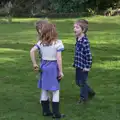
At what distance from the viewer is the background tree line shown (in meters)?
39.7

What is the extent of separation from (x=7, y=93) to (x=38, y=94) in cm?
58

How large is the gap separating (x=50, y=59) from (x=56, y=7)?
3427cm

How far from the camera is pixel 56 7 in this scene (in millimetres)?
39625

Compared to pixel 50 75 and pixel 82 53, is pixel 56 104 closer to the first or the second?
pixel 50 75

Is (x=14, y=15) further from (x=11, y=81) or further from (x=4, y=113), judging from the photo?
(x=4, y=113)

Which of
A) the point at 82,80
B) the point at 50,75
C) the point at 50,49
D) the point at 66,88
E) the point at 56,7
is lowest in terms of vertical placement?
the point at 56,7

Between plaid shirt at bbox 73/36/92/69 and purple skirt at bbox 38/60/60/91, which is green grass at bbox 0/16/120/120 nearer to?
purple skirt at bbox 38/60/60/91

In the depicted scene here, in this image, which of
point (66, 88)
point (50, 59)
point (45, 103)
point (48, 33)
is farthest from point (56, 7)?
point (48, 33)

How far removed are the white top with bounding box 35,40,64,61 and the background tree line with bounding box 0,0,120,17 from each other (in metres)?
32.8

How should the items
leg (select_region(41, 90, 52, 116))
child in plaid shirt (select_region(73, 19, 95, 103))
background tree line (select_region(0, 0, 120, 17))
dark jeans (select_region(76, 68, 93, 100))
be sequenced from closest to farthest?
leg (select_region(41, 90, 52, 116)), child in plaid shirt (select_region(73, 19, 95, 103)), dark jeans (select_region(76, 68, 93, 100)), background tree line (select_region(0, 0, 120, 17))

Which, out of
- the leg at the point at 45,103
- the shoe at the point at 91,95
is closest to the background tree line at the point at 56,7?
the shoe at the point at 91,95

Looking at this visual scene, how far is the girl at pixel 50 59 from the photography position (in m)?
5.59

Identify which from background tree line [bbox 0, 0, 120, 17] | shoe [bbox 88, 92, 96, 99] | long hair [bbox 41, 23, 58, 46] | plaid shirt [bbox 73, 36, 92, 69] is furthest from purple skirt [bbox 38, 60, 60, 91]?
background tree line [bbox 0, 0, 120, 17]

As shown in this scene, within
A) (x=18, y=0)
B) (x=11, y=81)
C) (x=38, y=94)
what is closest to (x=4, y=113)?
(x=38, y=94)
